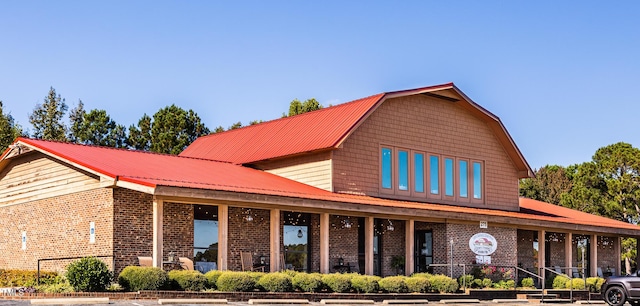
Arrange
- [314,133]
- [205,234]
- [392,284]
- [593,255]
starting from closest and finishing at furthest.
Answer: [392,284]
[205,234]
[314,133]
[593,255]

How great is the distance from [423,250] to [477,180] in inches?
175

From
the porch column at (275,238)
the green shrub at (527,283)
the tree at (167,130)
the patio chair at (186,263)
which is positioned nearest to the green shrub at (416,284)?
the porch column at (275,238)

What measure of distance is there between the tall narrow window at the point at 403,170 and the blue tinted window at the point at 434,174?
51.0 inches

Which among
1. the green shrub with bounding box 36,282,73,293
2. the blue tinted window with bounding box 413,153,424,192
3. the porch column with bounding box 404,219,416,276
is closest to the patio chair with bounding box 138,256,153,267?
the green shrub with bounding box 36,282,73,293

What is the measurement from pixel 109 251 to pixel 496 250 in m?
16.5

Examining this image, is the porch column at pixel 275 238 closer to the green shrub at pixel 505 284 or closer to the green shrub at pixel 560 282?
the green shrub at pixel 505 284

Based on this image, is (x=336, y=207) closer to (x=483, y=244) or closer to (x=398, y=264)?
(x=398, y=264)

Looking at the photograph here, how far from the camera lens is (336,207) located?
100 feet

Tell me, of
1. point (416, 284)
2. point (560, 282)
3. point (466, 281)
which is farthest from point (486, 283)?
point (416, 284)

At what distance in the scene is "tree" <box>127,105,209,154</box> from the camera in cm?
5841

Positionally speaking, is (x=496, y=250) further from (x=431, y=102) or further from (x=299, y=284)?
(x=299, y=284)

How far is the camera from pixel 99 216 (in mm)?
28281

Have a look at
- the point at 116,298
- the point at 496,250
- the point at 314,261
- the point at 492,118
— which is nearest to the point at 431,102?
the point at 492,118

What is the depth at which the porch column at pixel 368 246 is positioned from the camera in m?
32.4
